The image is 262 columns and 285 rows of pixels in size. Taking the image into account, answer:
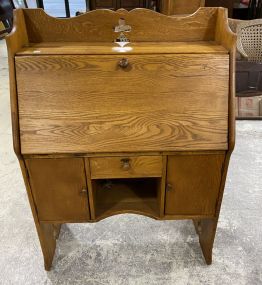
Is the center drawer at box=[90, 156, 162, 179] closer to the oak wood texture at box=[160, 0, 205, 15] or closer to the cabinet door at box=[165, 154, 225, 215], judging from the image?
the cabinet door at box=[165, 154, 225, 215]

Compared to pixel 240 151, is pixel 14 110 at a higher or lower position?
higher

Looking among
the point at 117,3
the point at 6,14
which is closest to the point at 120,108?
the point at 117,3

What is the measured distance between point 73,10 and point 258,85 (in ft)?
17.8

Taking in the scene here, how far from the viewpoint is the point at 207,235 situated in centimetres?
137

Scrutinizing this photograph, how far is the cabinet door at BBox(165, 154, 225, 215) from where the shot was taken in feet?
3.55

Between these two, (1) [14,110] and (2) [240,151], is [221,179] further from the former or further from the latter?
(2) [240,151]

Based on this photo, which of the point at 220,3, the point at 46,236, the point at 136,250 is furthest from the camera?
the point at 220,3

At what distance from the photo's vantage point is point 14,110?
3.29ft

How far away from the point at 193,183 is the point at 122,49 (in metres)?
0.59

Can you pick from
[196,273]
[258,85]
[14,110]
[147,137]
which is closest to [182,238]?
[196,273]

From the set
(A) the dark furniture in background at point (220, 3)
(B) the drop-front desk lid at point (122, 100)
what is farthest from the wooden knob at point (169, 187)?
(A) the dark furniture in background at point (220, 3)

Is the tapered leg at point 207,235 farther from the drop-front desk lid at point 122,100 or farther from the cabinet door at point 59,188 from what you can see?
the cabinet door at point 59,188

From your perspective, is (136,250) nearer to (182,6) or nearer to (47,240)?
(47,240)

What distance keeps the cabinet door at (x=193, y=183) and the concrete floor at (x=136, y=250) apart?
1.14ft
